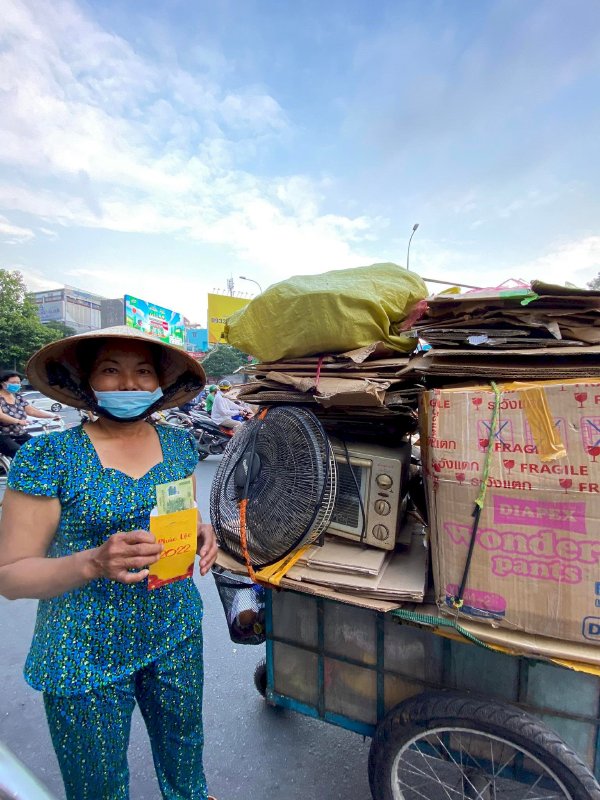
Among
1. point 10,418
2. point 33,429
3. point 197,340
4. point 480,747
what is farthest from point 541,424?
point 197,340

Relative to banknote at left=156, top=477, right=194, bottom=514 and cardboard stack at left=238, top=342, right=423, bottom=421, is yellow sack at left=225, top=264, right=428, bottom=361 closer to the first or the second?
cardboard stack at left=238, top=342, right=423, bottom=421

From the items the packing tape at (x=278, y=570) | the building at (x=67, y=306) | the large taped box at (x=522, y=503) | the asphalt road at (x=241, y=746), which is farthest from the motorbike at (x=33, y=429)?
the building at (x=67, y=306)

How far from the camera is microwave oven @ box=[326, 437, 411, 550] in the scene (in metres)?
1.48

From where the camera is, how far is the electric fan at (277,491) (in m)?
1.40

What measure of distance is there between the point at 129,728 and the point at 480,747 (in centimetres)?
101

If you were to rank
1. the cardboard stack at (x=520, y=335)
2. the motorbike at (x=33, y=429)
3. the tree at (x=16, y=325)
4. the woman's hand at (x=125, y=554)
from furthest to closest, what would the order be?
the tree at (x=16, y=325)
the motorbike at (x=33, y=429)
the cardboard stack at (x=520, y=335)
the woman's hand at (x=125, y=554)

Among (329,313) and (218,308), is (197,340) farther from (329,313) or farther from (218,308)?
(329,313)

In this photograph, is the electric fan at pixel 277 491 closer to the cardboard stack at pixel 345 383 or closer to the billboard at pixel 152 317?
the cardboard stack at pixel 345 383

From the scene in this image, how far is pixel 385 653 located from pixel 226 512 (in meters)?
0.70

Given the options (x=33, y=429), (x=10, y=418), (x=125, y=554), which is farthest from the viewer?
(x=33, y=429)

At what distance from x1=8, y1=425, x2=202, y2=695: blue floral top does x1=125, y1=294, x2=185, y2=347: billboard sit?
14267 millimetres

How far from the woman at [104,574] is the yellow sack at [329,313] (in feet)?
1.36

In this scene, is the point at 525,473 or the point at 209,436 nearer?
the point at 525,473

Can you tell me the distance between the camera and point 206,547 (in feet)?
4.12
